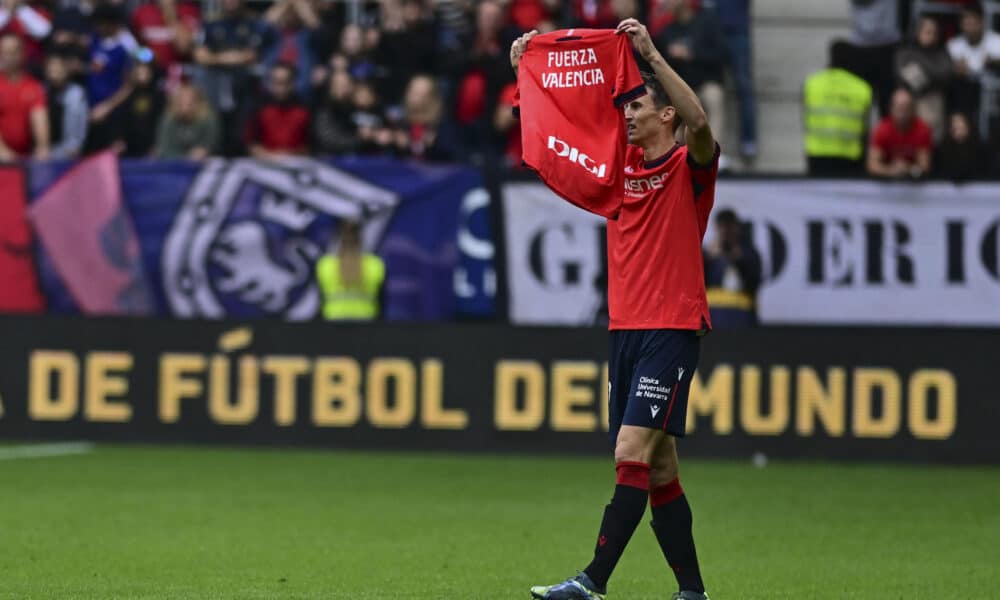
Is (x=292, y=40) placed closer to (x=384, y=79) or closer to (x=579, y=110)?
(x=384, y=79)

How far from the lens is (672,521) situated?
7691mm

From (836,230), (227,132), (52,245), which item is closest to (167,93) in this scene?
(227,132)

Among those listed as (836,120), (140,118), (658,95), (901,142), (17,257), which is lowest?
(17,257)

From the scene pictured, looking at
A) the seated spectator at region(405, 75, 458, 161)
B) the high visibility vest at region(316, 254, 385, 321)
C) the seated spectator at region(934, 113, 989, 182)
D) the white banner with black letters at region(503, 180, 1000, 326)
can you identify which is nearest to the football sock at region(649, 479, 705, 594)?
the white banner with black letters at region(503, 180, 1000, 326)

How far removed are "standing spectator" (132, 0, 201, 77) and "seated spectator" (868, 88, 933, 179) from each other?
7.04 meters

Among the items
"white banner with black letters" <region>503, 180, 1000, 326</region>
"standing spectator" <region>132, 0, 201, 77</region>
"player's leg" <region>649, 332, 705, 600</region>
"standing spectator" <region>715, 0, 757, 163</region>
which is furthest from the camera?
"standing spectator" <region>132, 0, 201, 77</region>

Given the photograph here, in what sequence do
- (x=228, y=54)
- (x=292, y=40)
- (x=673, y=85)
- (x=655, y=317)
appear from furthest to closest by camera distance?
(x=292, y=40), (x=228, y=54), (x=655, y=317), (x=673, y=85)

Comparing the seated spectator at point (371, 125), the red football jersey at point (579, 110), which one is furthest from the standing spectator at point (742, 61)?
the red football jersey at point (579, 110)

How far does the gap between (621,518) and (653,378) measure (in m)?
0.59

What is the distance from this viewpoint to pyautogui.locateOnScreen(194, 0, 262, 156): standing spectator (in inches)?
739

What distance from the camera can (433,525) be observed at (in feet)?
36.5

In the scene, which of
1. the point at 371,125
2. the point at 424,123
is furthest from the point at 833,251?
the point at 371,125

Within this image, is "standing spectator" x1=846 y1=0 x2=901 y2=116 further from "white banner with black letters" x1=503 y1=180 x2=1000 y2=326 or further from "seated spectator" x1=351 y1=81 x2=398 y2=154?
"seated spectator" x1=351 y1=81 x2=398 y2=154

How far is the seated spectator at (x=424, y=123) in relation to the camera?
17141 mm
